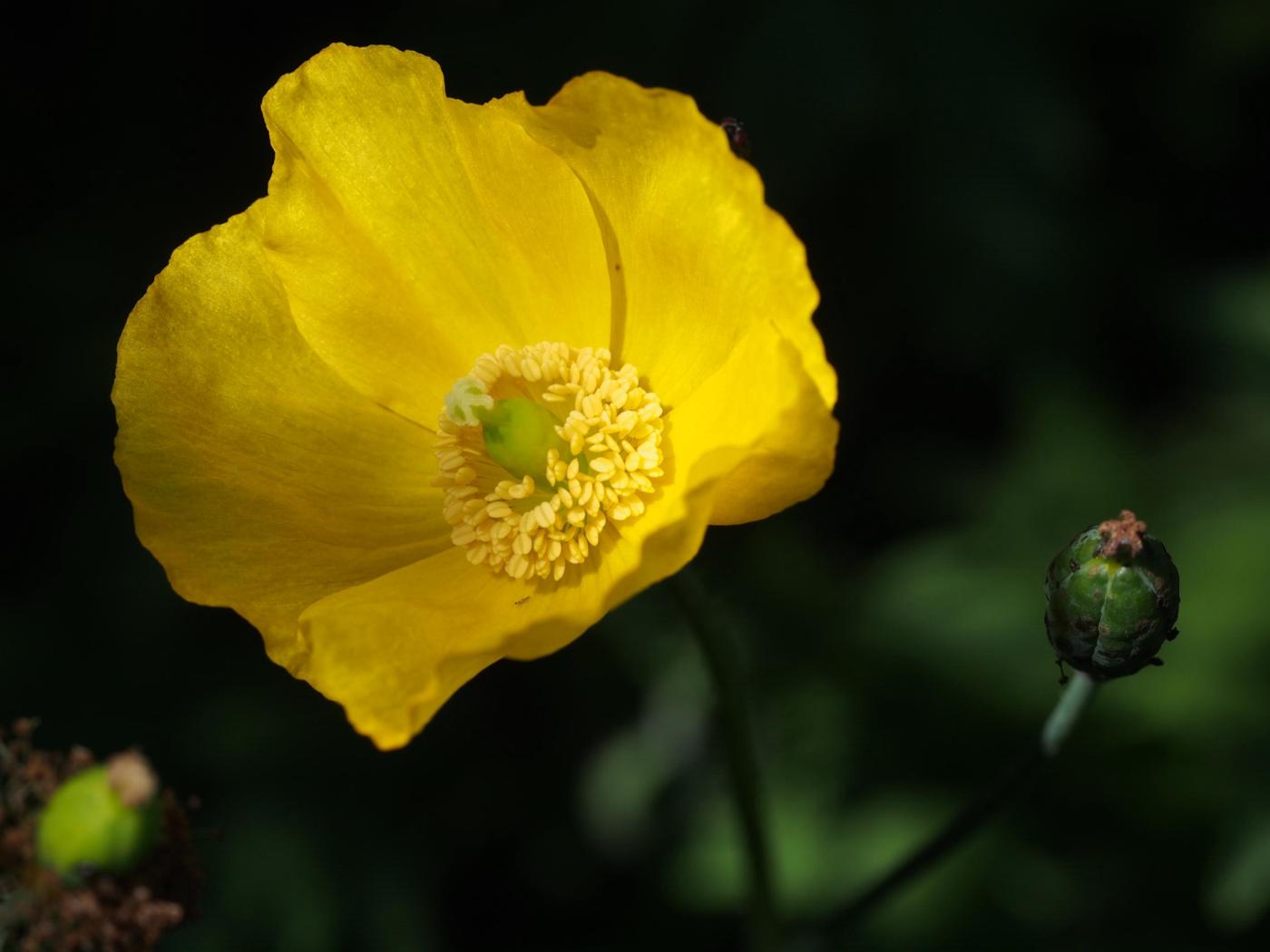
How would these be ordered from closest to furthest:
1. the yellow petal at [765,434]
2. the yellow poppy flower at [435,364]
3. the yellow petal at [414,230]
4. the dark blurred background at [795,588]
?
the yellow petal at [765,434], the yellow poppy flower at [435,364], the yellow petal at [414,230], the dark blurred background at [795,588]

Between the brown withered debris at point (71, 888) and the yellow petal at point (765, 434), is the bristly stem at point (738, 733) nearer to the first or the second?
the yellow petal at point (765, 434)

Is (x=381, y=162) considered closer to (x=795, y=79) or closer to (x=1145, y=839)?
(x=795, y=79)

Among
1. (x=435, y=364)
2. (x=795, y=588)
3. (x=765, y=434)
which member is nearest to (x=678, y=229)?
(x=765, y=434)

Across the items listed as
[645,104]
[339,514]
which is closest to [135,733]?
[339,514]

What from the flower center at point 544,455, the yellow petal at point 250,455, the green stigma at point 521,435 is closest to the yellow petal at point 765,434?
the flower center at point 544,455

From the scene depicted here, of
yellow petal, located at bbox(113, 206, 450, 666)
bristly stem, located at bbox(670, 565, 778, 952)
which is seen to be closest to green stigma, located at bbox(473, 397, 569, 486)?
yellow petal, located at bbox(113, 206, 450, 666)

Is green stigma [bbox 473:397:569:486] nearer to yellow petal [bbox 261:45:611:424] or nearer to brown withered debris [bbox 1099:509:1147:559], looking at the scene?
yellow petal [bbox 261:45:611:424]
